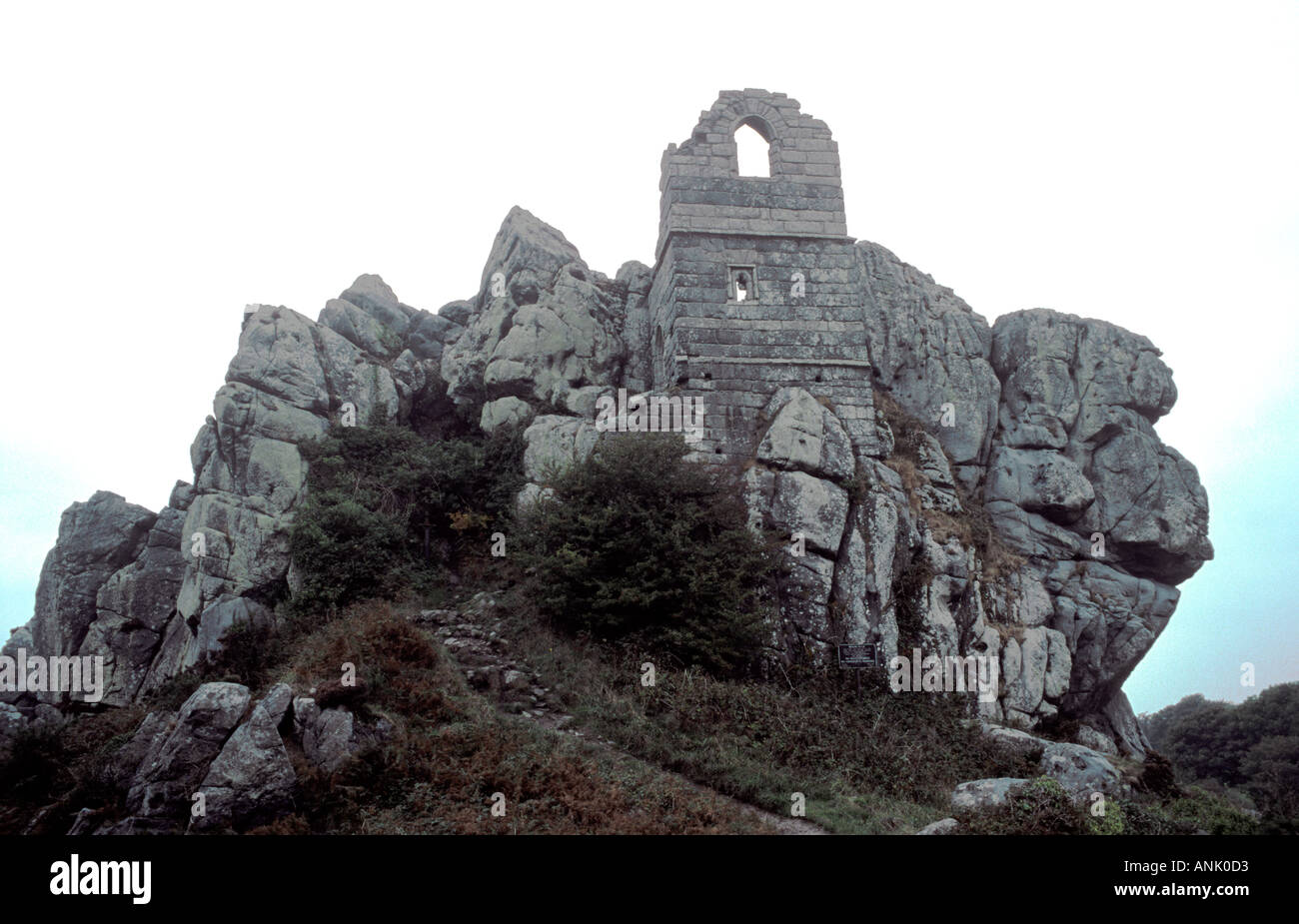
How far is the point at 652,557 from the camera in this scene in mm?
15867

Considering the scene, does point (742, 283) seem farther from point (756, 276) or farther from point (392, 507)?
point (392, 507)

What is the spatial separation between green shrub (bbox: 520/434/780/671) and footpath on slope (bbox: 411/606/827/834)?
1295 mm

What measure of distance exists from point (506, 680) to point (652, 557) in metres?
3.53

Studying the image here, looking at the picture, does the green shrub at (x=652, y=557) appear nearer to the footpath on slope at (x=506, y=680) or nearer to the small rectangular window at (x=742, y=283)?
the footpath on slope at (x=506, y=680)

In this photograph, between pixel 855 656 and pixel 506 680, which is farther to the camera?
pixel 855 656

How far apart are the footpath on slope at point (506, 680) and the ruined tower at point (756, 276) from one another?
7049 mm

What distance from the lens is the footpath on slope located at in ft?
38.1

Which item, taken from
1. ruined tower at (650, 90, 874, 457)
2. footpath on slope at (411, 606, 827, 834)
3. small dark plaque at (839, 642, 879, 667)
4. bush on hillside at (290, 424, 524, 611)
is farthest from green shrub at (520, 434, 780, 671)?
bush on hillside at (290, 424, 524, 611)

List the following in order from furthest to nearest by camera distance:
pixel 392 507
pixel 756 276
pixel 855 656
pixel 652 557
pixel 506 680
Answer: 1. pixel 756 276
2. pixel 392 507
3. pixel 855 656
4. pixel 652 557
5. pixel 506 680

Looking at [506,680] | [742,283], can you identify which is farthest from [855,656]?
[742,283]

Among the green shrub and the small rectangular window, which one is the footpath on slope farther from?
the small rectangular window

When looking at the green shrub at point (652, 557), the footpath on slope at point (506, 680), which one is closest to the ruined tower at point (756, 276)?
the green shrub at point (652, 557)

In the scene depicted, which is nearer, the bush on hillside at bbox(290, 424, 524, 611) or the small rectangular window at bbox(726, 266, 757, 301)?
the bush on hillside at bbox(290, 424, 524, 611)

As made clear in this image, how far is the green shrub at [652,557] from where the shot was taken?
15680 mm
